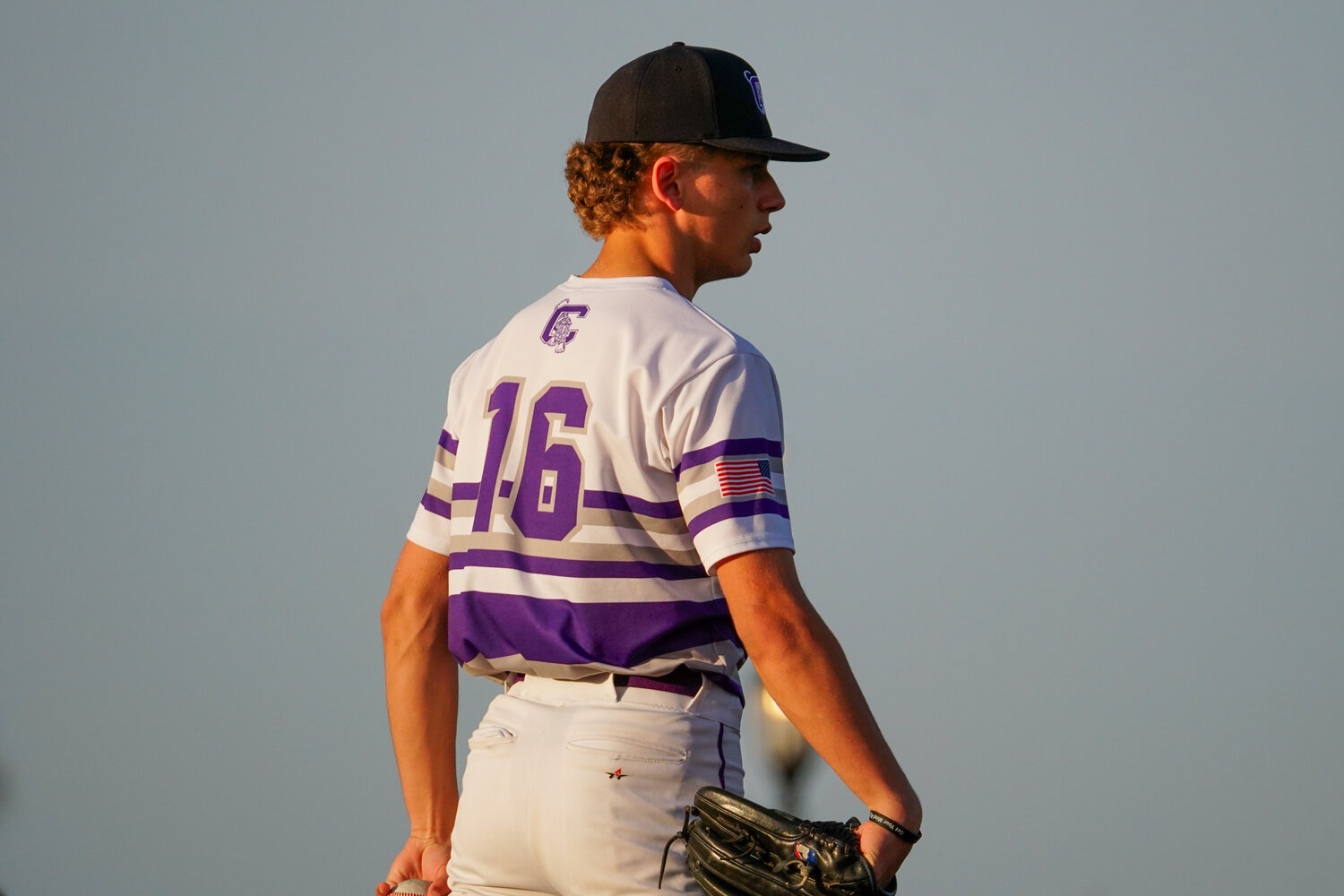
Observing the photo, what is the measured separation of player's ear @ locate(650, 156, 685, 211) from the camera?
13.2 ft

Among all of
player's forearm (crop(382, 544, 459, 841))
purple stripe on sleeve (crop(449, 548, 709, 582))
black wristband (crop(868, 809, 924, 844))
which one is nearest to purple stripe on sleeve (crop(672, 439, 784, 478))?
purple stripe on sleeve (crop(449, 548, 709, 582))

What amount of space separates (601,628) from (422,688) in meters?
0.87

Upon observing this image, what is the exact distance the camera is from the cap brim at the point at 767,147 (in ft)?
13.0

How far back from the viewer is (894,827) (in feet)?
11.1

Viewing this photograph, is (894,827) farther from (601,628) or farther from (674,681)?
(601,628)

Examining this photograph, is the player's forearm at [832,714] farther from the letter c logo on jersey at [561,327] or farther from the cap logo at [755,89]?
the cap logo at [755,89]

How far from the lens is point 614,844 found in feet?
11.5

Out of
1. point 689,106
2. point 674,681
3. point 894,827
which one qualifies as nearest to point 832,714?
point 894,827

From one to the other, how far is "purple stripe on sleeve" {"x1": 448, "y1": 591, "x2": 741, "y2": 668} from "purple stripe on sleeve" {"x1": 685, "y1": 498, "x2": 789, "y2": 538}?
21cm

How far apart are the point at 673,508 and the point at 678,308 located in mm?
479

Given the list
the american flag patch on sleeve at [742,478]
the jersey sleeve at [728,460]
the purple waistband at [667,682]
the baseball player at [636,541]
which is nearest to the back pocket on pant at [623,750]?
the baseball player at [636,541]

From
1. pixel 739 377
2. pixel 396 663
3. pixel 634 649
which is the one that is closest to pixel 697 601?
pixel 634 649

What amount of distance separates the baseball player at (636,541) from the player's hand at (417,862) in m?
0.15

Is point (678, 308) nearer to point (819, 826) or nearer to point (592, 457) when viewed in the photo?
point (592, 457)
